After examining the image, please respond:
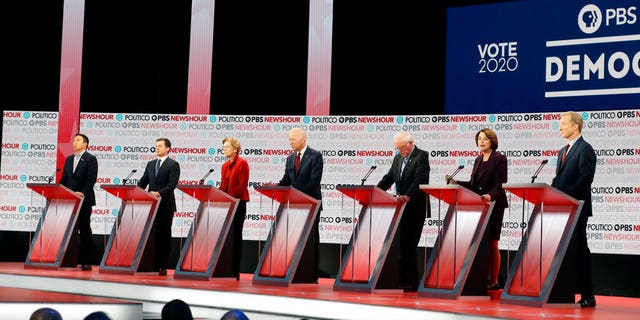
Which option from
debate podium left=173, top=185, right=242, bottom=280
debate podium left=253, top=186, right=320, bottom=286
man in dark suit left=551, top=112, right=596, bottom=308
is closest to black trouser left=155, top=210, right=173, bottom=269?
debate podium left=173, top=185, right=242, bottom=280

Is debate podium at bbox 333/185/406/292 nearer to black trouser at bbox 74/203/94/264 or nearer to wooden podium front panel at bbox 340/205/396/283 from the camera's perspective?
wooden podium front panel at bbox 340/205/396/283

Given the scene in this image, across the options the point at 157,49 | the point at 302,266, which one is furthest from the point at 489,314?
the point at 157,49

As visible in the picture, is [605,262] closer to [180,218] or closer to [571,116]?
[571,116]

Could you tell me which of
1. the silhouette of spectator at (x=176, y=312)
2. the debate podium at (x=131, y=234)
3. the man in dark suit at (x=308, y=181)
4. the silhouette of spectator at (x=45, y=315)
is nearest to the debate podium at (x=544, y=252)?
the man in dark suit at (x=308, y=181)

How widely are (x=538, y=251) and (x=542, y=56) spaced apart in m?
3.24

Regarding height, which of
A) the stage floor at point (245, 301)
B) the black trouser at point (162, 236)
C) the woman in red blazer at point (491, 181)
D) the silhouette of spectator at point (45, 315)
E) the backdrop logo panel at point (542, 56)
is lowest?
the stage floor at point (245, 301)

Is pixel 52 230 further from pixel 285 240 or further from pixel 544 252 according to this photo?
pixel 544 252

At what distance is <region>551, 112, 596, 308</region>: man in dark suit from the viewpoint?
745 cm

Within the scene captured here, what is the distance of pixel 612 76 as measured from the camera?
9750 millimetres

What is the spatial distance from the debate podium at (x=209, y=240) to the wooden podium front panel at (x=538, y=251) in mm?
3196

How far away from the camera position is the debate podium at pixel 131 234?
34.3ft

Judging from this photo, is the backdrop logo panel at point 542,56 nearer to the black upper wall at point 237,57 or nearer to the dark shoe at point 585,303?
the black upper wall at point 237,57

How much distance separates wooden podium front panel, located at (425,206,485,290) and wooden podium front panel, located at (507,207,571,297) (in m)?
0.53

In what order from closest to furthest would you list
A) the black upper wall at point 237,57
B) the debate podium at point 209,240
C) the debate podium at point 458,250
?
the debate podium at point 458,250, the debate podium at point 209,240, the black upper wall at point 237,57
